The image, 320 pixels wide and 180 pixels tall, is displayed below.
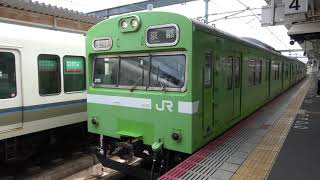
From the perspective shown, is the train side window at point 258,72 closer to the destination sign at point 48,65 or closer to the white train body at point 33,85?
the white train body at point 33,85

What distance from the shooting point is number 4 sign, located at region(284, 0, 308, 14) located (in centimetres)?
652

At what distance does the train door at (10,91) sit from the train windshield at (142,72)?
61.8 inches

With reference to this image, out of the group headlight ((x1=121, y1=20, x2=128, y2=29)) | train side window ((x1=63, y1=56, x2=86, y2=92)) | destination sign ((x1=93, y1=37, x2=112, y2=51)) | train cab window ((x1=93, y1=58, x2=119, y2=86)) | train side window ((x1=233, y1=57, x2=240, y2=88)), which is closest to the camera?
headlight ((x1=121, y1=20, x2=128, y2=29))

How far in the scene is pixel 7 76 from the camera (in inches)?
218

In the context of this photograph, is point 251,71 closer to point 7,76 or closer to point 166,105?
point 166,105

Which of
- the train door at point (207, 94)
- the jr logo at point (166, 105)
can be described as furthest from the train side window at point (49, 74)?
the train door at point (207, 94)

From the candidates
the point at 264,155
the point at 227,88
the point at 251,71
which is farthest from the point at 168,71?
the point at 251,71

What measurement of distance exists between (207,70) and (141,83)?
109 cm

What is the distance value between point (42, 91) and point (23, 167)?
5.73 ft

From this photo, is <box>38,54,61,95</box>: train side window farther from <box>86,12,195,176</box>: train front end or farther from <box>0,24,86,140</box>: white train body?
<box>86,12,195,176</box>: train front end

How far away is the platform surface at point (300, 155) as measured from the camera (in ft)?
13.1

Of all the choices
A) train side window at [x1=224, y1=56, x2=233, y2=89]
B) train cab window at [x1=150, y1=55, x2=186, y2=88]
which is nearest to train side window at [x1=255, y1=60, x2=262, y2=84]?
train side window at [x1=224, y1=56, x2=233, y2=89]

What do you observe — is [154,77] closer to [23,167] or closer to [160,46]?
[160,46]

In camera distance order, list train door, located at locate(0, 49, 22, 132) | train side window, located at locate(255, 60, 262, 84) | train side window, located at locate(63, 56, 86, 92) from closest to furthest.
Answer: train door, located at locate(0, 49, 22, 132)
train side window, located at locate(63, 56, 86, 92)
train side window, located at locate(255, 60, 262, 84)
